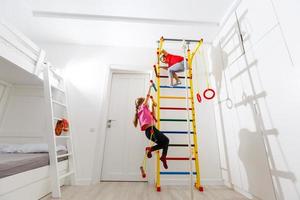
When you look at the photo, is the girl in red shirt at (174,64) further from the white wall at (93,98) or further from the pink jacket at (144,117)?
the pink jacket at (144,117)

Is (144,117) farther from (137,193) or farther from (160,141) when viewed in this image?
(137,193)

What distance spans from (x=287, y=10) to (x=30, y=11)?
131 inches

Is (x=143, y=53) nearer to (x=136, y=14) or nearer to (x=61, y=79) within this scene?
(x=136, y=14)

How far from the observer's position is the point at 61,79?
2559 millimetres

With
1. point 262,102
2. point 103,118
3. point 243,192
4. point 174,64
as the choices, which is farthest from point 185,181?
point 174,64

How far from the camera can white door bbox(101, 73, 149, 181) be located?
2.54m

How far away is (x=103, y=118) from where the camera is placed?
262 centimetres

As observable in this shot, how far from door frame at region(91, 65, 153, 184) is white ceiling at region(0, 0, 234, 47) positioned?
552 mm


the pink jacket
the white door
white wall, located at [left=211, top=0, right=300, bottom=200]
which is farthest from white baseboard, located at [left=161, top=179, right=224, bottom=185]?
the pink jacket

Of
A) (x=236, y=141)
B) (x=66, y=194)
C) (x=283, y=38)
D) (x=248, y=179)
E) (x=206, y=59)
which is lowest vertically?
(x=66, y=194)

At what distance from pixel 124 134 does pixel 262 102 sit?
2.14 meters

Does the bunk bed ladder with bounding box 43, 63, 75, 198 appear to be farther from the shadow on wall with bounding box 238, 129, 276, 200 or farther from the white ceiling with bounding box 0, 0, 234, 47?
the shadow on wall with bounding box 238, 129, 276, 200

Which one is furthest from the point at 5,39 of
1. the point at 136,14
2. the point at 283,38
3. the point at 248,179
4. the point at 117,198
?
the point at 248,179

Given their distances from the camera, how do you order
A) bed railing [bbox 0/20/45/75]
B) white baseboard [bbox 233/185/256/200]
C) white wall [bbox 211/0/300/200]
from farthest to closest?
white baseboard [bbox 233/185/256/200]
bed railing [bbox 0/20/45/75]
white wall [bbox 211/0/300/200]
